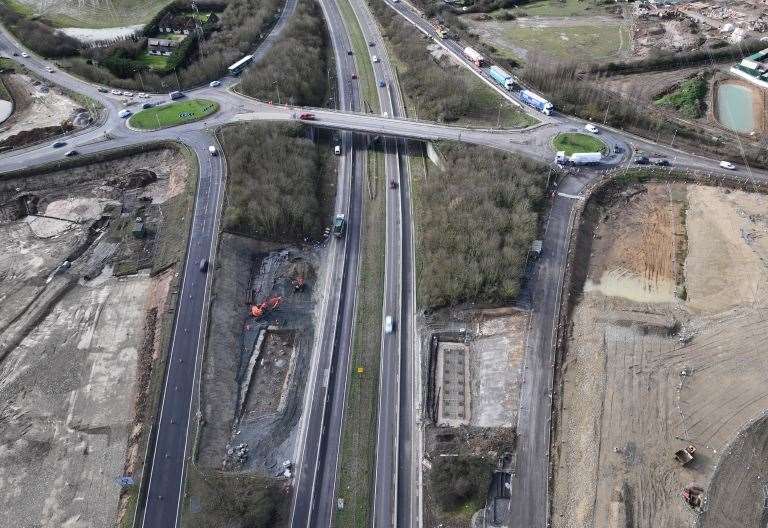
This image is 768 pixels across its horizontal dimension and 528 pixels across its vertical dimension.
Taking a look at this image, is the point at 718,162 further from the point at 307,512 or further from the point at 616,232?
the point at 307,512

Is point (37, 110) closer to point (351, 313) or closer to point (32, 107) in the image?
point (32, 107)

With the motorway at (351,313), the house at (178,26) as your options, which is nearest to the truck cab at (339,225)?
the motorway at (351,313)

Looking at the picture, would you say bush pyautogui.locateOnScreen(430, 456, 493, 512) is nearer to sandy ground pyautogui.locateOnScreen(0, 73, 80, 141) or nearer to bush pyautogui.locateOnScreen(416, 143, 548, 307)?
bush pyautogui.locateOnScreen(416, 143, 548, 307)

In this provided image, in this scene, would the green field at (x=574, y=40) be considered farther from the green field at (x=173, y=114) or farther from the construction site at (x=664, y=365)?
the green field at (x=173, y=114)

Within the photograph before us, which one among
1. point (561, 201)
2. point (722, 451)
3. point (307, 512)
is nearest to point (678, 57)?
point (561, 201)

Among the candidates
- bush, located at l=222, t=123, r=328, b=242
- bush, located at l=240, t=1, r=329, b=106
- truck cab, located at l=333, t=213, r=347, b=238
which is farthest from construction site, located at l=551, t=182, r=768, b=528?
bush, located at l=240, t=1, r=329, b=106

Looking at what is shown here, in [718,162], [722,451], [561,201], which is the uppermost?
[718,162]
